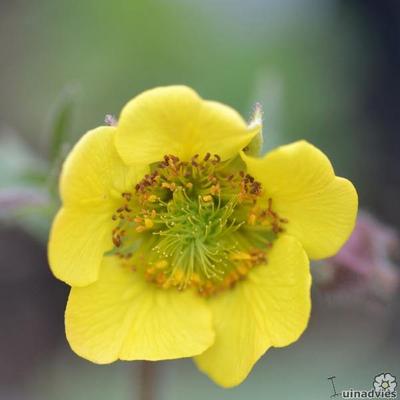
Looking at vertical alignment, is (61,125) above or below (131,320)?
above

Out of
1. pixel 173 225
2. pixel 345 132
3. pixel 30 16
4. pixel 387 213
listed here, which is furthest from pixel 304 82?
pixel 173 225

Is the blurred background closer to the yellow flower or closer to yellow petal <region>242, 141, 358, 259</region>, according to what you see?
the yellow flower

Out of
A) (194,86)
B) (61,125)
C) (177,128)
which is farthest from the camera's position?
(194,86)

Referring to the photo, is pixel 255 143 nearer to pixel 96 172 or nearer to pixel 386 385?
pixel 96 172

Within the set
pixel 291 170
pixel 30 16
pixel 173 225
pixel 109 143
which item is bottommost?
pixel 173 225

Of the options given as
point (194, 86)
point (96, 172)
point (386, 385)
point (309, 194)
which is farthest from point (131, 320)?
point (194, 86)

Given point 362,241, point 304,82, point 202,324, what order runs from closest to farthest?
point 202,324 → point 362,241 → point 304,82

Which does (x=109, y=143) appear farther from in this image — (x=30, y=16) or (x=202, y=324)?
(x=30, y=16)
